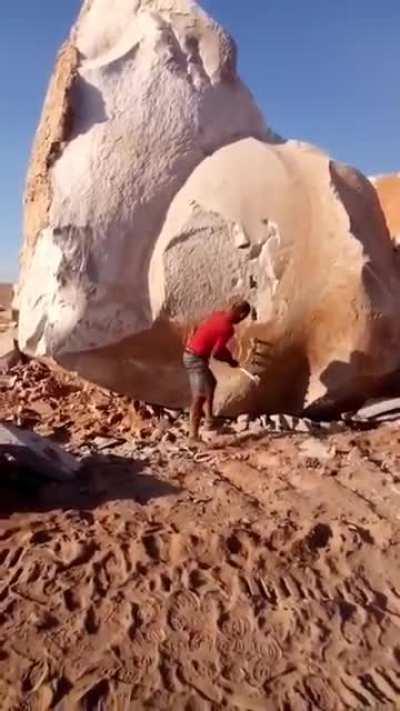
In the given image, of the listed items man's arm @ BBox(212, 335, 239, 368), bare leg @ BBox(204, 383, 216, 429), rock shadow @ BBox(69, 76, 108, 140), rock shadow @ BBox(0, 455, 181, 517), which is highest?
rock shadow @ BBox(69, 76, 108, 140)

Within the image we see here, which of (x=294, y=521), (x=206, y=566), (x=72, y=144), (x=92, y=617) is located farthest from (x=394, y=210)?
(x=92, y=617)

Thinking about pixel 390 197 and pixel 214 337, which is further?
pixel 390 197

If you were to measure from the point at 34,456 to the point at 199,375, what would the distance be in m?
1.41

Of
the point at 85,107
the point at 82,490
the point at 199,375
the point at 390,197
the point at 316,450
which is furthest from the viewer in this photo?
the point at 390,197

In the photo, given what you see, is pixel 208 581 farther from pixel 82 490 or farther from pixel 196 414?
pixel 196 414

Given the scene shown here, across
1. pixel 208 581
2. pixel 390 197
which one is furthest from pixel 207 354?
Answer: pixel 390 197

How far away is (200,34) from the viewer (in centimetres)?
588

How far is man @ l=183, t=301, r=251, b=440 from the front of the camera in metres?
5.19

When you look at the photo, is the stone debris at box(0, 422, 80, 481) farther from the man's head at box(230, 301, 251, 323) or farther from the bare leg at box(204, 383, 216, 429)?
the man's head at box(230, 301, 251, 323)

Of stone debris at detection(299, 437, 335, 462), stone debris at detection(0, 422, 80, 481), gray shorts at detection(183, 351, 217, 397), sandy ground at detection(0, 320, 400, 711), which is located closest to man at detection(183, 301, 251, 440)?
gray shorts at detection(183, 351, 217, 397)

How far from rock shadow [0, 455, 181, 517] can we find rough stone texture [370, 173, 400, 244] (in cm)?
301

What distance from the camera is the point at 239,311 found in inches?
205

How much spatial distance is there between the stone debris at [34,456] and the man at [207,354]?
1030mm

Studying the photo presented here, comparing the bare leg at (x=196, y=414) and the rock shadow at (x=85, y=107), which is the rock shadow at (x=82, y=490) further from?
the rock shadow at (x=85, y=107)
